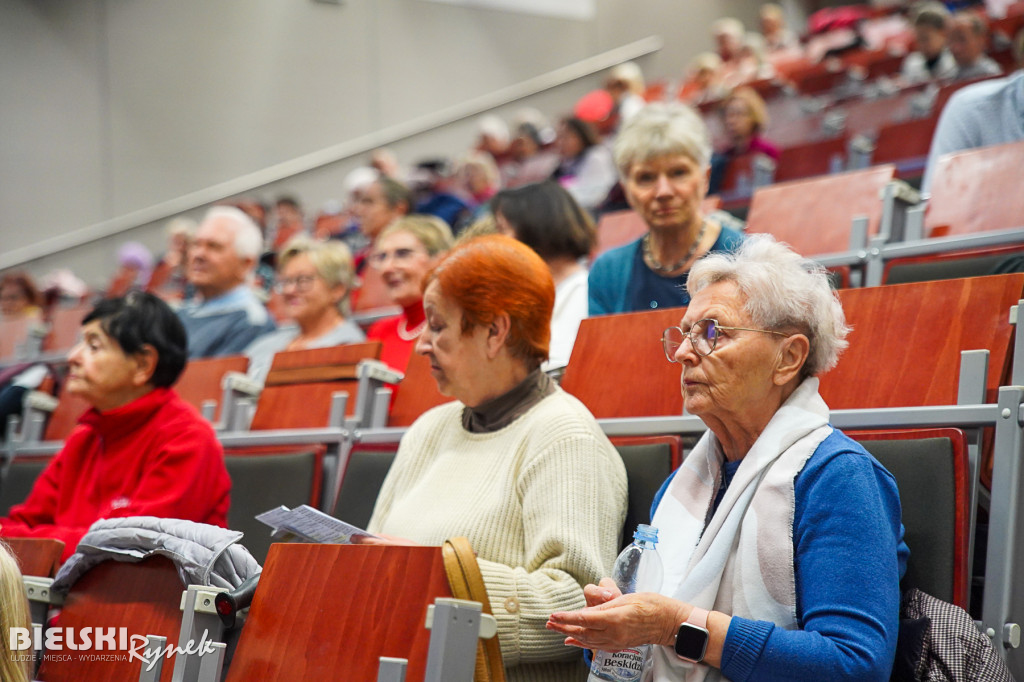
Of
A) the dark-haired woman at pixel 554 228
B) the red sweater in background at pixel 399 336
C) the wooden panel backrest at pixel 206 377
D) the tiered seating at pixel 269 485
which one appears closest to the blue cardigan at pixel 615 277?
the dark-haired woman at pixel 554 228

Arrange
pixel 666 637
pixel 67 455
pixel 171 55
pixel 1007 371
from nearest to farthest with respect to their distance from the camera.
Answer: pixel 666 637, pixel 1007 371, pixel 67 455, pixel 171 55

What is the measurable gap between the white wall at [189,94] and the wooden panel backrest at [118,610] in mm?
3457

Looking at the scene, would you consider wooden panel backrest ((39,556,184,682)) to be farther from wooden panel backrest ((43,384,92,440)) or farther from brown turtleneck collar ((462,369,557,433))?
wooden panel backrest ((43,384,92,440))

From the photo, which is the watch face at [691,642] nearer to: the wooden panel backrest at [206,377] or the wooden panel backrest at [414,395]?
the wooden panel backrest at [414,395]

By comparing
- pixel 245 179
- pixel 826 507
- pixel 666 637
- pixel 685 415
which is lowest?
pixel 666 637

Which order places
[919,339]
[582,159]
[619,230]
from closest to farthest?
[919,339]
[619,230]
[582,159]

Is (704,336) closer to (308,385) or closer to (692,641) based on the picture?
(692,641)

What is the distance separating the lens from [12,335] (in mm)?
4676

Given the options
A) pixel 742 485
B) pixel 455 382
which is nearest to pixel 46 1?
pixel 455 382

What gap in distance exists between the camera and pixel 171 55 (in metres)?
5.05

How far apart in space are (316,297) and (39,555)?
5.01ft

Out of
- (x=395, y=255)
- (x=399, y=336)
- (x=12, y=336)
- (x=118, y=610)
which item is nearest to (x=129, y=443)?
(x=118, y=610)

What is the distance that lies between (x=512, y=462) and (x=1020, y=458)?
0.68 meters

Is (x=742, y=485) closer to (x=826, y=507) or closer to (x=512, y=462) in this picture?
(x=826, y=507)
